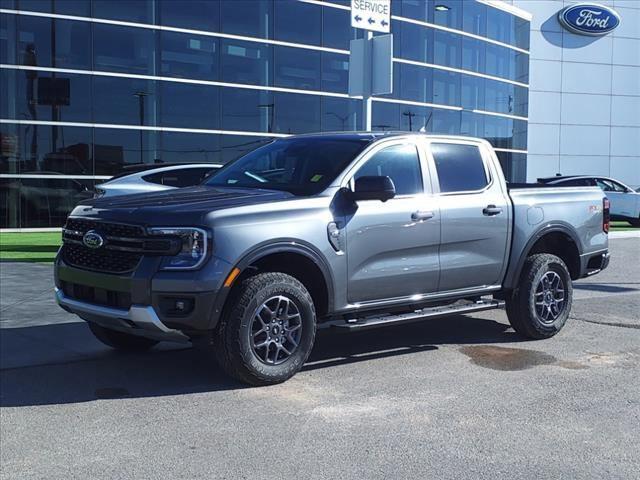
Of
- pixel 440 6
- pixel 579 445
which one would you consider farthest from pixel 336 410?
pixel 440 6

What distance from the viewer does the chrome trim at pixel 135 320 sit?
5.18 meters

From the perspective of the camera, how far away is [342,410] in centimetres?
510

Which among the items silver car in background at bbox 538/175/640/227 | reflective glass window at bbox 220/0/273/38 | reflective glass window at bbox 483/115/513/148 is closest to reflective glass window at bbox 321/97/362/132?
reflective glass window at bbox 220/0/273/38

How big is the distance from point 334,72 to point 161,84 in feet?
19.4

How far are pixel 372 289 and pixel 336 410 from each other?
1.35 meters

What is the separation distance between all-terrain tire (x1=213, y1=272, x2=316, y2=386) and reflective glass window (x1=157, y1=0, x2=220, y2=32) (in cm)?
1708

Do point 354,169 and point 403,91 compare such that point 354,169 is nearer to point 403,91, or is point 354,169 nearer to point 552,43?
point 403,91

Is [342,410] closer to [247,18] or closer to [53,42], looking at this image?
[53,42]

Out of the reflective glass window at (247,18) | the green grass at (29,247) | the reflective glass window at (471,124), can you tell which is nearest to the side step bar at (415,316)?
the green grass at (29,247)

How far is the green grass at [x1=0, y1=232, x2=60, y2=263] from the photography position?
13.3 m

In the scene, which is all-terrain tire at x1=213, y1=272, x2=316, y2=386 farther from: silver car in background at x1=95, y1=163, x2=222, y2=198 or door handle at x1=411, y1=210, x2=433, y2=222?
silver car in background at x1=95, y1=163, x2=222, y2=198

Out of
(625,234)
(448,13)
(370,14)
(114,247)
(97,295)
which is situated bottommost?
(625,234)

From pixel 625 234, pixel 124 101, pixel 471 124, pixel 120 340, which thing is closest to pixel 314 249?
pixel 120 340

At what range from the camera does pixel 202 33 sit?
21312mm
